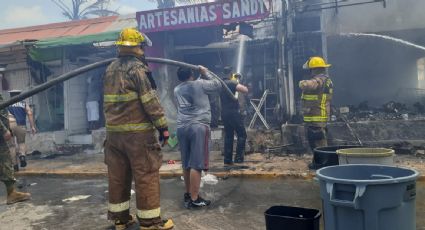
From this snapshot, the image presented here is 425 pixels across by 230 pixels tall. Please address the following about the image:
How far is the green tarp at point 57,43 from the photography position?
10336 mm

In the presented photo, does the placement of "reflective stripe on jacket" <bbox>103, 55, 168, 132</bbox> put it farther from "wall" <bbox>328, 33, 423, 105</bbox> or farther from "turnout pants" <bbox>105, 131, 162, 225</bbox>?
"wall" <bbox>328, 33, 423, 105</bbox>

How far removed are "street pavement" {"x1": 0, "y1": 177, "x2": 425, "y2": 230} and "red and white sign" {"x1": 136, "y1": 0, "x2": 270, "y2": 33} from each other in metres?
4.79

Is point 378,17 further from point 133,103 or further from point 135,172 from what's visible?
point 135,172

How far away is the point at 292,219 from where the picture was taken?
2881 millimetres

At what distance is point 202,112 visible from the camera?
5.14m

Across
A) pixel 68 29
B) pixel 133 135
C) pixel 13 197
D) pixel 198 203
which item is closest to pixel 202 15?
pixel 198 203

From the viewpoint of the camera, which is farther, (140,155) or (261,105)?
(261,105)

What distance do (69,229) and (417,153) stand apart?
6927 millimetres

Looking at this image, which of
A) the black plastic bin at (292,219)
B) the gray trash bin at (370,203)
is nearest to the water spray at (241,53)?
the black plastic bin at (292,219)

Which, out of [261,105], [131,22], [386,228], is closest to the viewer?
[386,228]

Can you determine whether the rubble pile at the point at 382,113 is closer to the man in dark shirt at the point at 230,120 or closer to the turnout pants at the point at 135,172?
the man in dark shirt at the point at 230,120

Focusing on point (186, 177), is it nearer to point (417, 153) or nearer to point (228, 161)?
point (228, 161)

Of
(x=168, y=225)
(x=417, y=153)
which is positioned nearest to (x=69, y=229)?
(x=168, y=225)

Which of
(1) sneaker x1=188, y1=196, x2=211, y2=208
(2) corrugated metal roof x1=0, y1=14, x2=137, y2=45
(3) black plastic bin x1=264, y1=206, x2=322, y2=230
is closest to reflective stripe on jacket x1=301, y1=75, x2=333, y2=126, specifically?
(1) sneaker x1=188, y1=196, x2=211, y2=208
